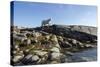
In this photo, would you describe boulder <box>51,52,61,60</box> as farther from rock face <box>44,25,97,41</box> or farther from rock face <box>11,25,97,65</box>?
rock face <box>44,25,97,41</box>

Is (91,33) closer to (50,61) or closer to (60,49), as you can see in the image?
(60,49)

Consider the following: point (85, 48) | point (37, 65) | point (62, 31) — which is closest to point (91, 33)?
point (85, 48)

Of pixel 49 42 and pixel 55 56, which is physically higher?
pixel 49 42

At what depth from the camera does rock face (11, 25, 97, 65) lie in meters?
2.55

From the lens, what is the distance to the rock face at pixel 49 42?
2.55 metres

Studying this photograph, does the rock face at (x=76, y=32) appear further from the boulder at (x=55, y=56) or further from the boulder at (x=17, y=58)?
the boulder at (x=17, y=58)

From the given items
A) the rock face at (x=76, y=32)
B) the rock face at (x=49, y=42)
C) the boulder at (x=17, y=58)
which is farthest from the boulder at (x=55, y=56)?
the boulder at (x=17, y=58)

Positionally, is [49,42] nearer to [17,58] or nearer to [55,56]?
[55,56]

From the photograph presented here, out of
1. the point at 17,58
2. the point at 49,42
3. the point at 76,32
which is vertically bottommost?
the point at 17,58

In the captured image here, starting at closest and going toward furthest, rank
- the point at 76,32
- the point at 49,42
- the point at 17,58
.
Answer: the point at 17,58 < the point at 49,42 < the point at 76,32

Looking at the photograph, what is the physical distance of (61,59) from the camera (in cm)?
272

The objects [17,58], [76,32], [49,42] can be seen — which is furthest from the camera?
[76,32]

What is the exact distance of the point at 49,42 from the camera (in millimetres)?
2686

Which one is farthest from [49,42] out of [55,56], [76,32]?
[76,32]
